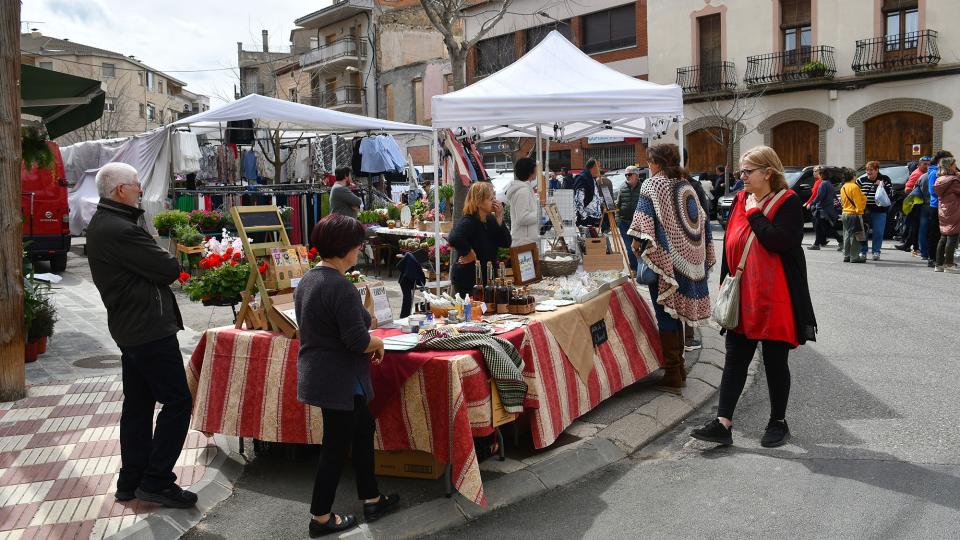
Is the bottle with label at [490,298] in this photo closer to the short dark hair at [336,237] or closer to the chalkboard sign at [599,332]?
the chalkboard sign at [599,332]

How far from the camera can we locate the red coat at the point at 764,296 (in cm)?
484

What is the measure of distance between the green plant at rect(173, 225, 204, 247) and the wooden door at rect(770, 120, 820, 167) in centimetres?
2216

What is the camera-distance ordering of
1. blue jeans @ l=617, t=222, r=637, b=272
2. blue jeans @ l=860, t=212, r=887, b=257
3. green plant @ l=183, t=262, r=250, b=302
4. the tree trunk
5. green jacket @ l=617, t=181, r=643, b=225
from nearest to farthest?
green plant @ l=183, t=262, r=250, b=302
the tree trunk
blue jeans @ l=617, t=222, r=637, b=272
green jacket @ l=617, t=181, r=643, b=225
blue jeans @ l=860, t=212, r=887, b=257

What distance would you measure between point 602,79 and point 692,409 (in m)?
4.21

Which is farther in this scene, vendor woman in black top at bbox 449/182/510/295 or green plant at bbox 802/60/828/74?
green plant at bbox 802/60/828/74

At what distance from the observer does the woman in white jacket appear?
26.8 ft

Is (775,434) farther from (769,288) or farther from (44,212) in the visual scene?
(44,212)

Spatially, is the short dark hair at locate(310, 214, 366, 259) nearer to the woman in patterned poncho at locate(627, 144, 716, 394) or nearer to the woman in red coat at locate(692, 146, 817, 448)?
the woman in red coat at locate(692, 146, 817, 448)

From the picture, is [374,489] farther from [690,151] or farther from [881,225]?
[690,151]

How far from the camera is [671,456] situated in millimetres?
5035

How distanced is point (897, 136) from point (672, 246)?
2386cm

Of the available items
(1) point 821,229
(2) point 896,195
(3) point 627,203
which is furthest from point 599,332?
(2) point 896,195

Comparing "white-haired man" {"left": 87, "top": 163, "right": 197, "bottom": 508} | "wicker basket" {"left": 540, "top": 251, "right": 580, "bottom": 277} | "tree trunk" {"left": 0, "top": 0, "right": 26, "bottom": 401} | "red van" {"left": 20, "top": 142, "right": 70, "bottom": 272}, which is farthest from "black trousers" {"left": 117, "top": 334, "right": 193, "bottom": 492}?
"red van" {"left": 20, "top": 142, "right": 70, "bottom": 272}

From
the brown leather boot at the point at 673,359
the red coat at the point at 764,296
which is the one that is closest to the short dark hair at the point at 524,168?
the brown leather boot at the point at 673,359
